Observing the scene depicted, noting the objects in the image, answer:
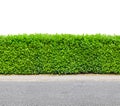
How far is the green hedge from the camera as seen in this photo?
38.5ft

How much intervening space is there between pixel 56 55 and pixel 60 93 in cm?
311

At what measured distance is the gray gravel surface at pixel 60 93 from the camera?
7.97m

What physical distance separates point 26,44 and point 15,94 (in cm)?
331

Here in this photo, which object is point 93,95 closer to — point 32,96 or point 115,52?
point 32,96
